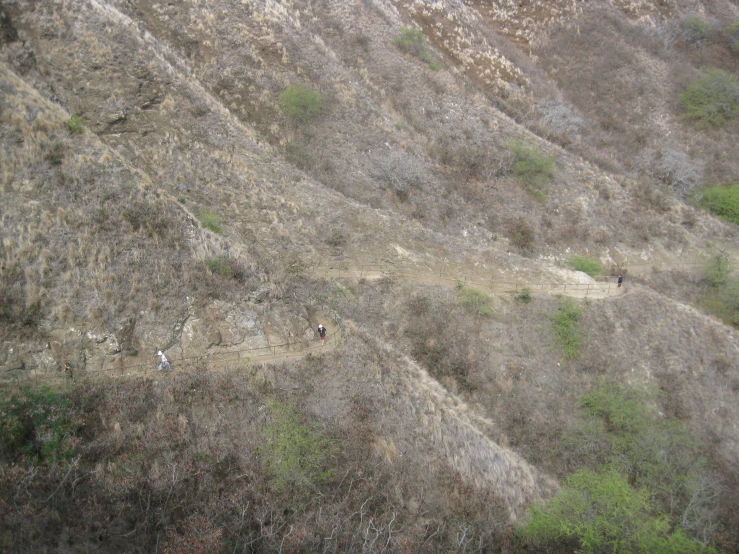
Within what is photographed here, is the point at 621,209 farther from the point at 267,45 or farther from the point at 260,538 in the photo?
the point at 260,538

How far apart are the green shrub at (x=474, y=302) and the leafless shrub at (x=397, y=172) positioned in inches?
330

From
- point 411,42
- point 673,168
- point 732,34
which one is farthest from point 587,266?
point 732,34

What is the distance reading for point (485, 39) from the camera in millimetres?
46250

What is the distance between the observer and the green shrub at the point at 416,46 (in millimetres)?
39281

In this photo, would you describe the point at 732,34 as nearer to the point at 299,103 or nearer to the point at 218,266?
the point at 299,103

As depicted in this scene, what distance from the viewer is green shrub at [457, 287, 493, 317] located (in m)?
23.0

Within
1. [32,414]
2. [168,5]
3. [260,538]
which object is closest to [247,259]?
[32,414]

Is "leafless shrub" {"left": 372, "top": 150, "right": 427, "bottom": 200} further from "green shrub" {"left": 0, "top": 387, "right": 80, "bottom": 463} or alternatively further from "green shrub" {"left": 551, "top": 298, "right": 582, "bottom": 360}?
"green shrub" {"left": 0, "top": 387, "right": 80, "bottom": 463}

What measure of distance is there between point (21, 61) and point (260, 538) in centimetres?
2296

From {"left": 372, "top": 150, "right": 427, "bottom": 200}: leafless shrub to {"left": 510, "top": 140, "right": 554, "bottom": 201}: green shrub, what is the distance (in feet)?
24.6

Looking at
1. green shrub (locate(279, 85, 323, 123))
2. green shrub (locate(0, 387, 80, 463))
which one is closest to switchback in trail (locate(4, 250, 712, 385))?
green shrub (locate(0, 387, 80, 463))

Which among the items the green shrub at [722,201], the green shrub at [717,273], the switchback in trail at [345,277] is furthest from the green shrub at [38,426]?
the green shrub at [722,201]

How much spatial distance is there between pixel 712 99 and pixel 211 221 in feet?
155

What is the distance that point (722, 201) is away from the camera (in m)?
37.9
